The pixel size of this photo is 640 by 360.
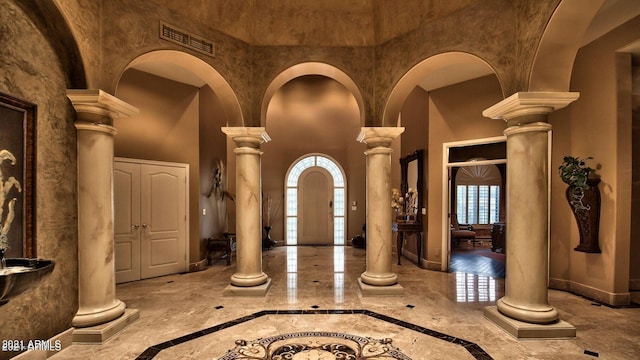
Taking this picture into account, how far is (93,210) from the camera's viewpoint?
323cm

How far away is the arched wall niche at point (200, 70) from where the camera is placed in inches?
150

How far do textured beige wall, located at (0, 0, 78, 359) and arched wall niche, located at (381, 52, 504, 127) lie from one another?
158 inches

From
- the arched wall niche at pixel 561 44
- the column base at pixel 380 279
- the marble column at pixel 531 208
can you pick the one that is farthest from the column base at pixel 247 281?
the arched wall niche at pixel 561 44

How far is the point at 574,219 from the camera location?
4660mm

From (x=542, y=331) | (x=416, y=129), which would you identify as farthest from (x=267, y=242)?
(x=542, y=331)

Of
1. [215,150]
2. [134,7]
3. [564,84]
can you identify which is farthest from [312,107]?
[564,84]

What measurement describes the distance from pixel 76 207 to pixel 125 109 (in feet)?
4.06

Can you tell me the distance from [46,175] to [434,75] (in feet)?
19.4

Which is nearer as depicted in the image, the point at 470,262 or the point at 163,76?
the point at 163,76

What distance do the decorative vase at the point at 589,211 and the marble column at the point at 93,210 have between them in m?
6.28

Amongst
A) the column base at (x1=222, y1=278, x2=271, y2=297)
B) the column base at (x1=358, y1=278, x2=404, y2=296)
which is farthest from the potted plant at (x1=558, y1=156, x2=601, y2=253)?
the column base at (x1=222, y1=278, x2=271, y2=297)

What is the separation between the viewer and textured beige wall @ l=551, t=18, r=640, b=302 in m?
4.14

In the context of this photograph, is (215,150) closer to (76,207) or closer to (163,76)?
(163,76)

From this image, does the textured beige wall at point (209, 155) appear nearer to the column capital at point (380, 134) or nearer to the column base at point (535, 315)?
the column capital at point (380, 134)
